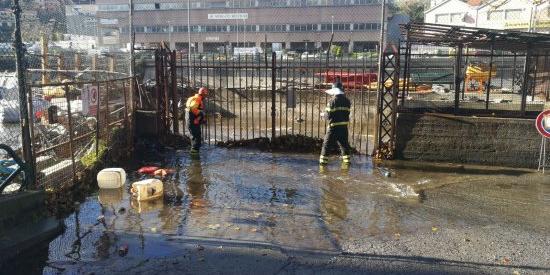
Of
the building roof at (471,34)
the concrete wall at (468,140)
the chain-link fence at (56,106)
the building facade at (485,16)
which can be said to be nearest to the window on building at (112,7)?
the building facade at (485,16)

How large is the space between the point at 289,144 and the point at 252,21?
213 feet

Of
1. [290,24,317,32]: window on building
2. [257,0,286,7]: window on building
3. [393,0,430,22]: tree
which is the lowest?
[290,24,317,32]: window on building

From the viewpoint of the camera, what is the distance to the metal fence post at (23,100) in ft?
20.3

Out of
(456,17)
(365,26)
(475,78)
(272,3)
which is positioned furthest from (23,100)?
(272,3)

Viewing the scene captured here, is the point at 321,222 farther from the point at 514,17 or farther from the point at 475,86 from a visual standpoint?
the point at 514,17

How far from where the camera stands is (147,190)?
25.2ft

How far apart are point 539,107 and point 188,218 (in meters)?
12.5

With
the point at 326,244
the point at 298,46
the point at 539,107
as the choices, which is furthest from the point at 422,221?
the point at 298,46

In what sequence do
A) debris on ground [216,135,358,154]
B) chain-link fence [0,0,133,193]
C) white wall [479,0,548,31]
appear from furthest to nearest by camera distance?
white wall [479,0,548,31] → debris on ground [216,135,358,154] → chain-link fence [0,0,133,193]

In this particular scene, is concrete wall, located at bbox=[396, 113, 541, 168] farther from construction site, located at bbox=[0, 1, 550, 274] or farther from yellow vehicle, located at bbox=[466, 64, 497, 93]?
yellow vehicle, located at bbox=[466, 64, 497, 93]

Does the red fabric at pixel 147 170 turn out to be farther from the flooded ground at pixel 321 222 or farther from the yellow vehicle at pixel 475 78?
the yellow vehicle at pixel 475 78

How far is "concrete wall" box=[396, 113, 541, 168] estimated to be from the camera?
1023 cm

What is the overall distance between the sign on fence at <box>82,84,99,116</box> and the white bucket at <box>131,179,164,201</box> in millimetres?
2168

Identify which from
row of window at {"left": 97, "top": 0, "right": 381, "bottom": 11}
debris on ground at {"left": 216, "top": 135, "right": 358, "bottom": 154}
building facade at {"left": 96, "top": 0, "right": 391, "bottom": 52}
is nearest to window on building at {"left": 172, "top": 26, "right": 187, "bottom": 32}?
building facade at {"left": 96, "top": 0, "right": 391, "bottom": 52}
